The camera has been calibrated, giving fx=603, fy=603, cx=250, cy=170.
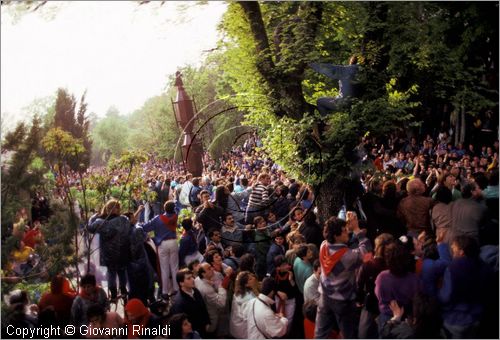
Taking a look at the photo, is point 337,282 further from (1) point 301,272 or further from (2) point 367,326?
(1) point 301,272

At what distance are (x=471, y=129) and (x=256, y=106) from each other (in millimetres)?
11162

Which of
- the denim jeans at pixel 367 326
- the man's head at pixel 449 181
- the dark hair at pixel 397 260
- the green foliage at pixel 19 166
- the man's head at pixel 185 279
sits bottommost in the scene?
the denim jeans at pixel 367 326

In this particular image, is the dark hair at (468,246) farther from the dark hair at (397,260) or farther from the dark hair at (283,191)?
the dark hair at (283,191)

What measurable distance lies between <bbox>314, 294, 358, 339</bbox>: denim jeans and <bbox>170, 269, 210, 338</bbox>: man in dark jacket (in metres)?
1.38

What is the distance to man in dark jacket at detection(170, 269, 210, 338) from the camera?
7059 millimetres

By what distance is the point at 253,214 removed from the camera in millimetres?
11328

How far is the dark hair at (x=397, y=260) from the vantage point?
6414 mm

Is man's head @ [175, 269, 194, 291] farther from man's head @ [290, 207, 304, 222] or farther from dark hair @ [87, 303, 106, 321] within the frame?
man's head @ [290, 207, 304, 222]

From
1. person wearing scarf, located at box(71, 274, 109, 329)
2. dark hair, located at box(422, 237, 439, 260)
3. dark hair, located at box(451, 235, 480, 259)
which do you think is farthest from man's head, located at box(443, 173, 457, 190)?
person wearing scarf, located at box(71, 274, 109, 329)

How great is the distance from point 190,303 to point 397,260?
2.46 m

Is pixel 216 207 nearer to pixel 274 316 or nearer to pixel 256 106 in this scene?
pixel 256 106

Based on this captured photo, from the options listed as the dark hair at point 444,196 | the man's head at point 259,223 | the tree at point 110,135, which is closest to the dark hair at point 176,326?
the man's head at point 259,223

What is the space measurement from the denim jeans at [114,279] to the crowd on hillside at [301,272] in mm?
20

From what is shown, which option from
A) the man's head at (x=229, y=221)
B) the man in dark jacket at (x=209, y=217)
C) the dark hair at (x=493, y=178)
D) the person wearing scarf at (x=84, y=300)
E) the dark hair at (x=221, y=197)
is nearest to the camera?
the person wearing scarf at (x=84, y=300)
